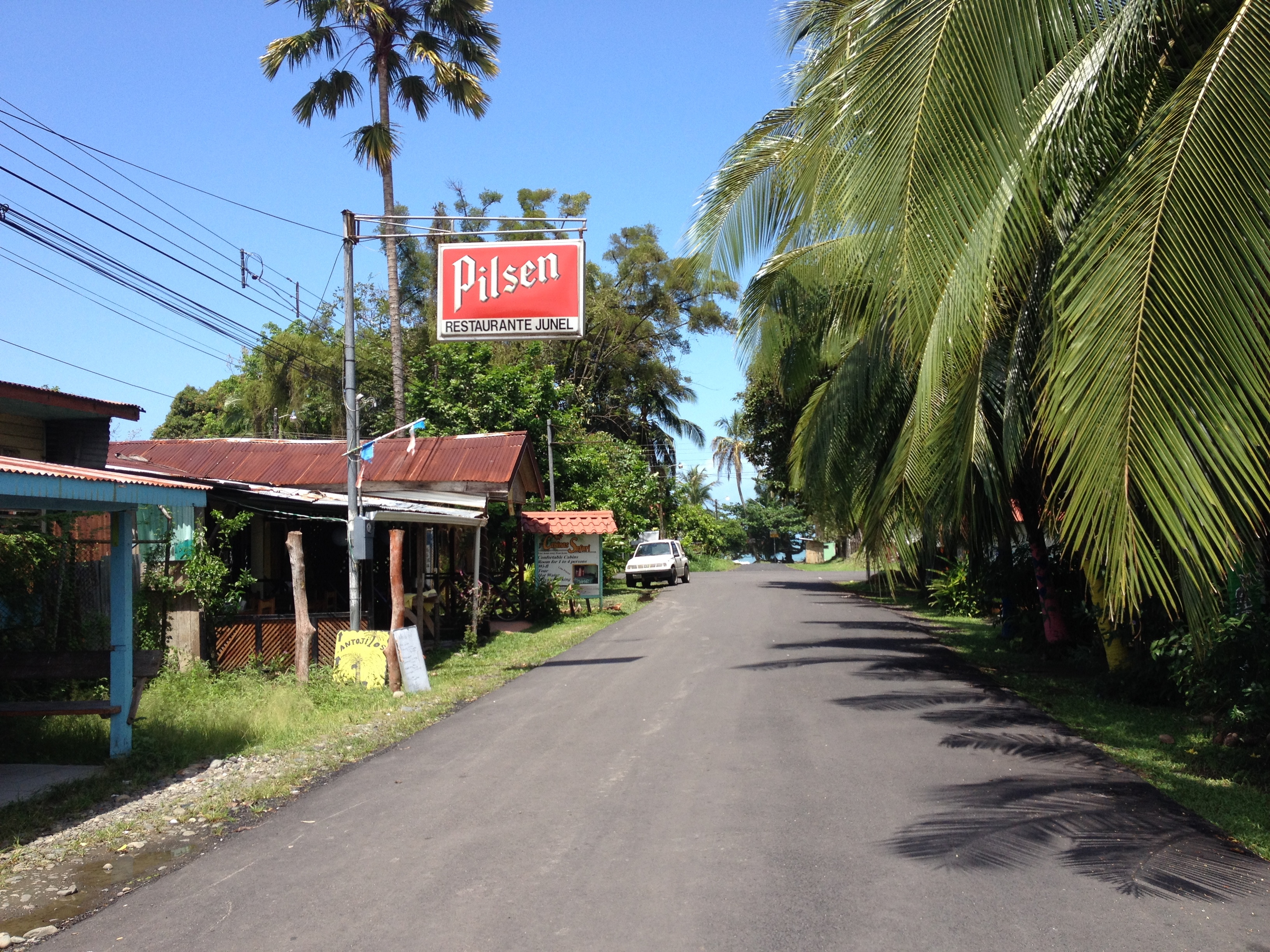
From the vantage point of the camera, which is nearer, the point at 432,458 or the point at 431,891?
the point at 431,891

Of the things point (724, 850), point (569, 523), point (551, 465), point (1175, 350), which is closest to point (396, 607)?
point (724, 850)

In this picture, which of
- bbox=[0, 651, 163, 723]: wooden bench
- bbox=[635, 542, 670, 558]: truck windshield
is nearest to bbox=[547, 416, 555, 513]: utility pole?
bbox=[635, 542, 670, 558]: truck windshield

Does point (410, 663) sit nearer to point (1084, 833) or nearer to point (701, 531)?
point (1084, 833)

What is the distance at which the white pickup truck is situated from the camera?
36.4 m

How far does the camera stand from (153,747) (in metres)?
9.04

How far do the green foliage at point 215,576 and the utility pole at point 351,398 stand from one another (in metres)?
1.60

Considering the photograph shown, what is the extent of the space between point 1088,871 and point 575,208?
4172 centimetres

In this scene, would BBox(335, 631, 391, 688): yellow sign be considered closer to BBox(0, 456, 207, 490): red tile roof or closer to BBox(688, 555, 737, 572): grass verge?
BBox(0, 456, 207, 490): red tile roof

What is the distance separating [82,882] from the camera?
5.82 metres

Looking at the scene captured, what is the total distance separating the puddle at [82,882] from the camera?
5.26 m

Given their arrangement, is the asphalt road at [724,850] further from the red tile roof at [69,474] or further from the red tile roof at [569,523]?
the red tile roof at [569,523]

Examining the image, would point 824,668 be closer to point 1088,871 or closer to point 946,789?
point 946,789

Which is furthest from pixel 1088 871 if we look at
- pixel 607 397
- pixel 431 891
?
pixel 607 397

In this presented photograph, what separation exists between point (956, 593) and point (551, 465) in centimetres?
1276
